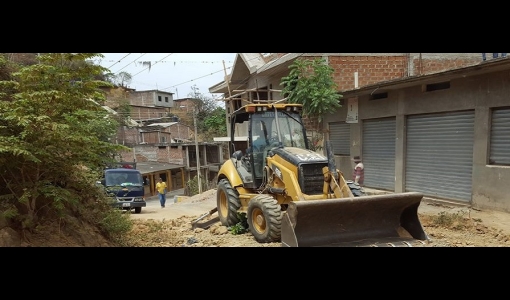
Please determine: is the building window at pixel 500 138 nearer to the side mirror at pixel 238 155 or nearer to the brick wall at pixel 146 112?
the side mirror at pixel 238 155

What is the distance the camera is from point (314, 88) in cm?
1091

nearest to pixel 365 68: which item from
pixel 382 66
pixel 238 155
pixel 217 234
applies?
pixel 382 66

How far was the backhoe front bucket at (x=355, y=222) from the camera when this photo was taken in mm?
4547

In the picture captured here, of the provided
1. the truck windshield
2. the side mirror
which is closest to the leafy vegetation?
the side mirror

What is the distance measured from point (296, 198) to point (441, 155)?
573 cm

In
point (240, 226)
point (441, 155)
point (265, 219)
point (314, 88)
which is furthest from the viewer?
point (314, 88)

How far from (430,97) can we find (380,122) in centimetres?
189

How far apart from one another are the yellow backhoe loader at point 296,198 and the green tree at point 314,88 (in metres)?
4.43

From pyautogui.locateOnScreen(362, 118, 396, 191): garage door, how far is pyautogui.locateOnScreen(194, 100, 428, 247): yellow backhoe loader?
16.1 feet

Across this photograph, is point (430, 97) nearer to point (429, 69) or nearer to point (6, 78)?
point (429, 69)

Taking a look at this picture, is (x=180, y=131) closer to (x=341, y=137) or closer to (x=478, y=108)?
(x=341, y=137)

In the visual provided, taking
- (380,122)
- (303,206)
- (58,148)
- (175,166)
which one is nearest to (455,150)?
(380,122)

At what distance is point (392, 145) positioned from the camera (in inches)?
402

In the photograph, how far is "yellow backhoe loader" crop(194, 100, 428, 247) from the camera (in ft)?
15.3
